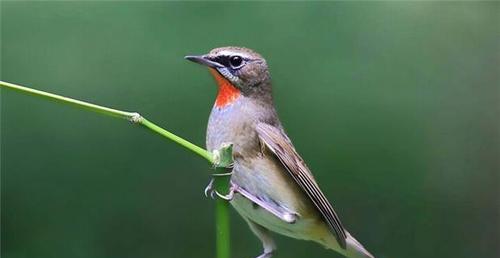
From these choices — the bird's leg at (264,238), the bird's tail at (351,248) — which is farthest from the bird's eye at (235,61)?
the bird's tail at (351,248)

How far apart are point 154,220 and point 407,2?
1208 millimetres

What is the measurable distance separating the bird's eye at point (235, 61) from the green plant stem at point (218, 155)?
0.85 metres

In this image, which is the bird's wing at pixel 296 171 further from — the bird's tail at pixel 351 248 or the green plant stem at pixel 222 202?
the green plant stem at pixel 222 202

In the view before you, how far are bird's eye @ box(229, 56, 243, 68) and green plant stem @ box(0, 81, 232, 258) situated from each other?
846 mm

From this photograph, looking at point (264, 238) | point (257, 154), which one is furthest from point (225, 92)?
point (264, 238)

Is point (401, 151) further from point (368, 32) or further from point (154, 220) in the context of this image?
point (154, 220)

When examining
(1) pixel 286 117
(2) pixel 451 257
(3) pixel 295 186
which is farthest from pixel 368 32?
(3) pixel 295 186

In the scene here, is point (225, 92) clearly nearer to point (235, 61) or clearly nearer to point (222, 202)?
point (235, 61)

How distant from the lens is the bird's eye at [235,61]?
192 cm

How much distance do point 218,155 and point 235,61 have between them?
0.87m

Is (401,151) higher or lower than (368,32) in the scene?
lower

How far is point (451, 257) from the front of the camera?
312 cm

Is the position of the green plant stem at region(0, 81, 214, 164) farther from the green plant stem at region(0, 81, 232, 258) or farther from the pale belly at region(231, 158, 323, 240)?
the pale belly at region(231, 158, 323, 240)

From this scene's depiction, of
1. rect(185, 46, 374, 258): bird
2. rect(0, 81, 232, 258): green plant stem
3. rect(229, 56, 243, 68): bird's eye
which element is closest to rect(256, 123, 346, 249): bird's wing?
rect(185, 46, 374, 258): bird
